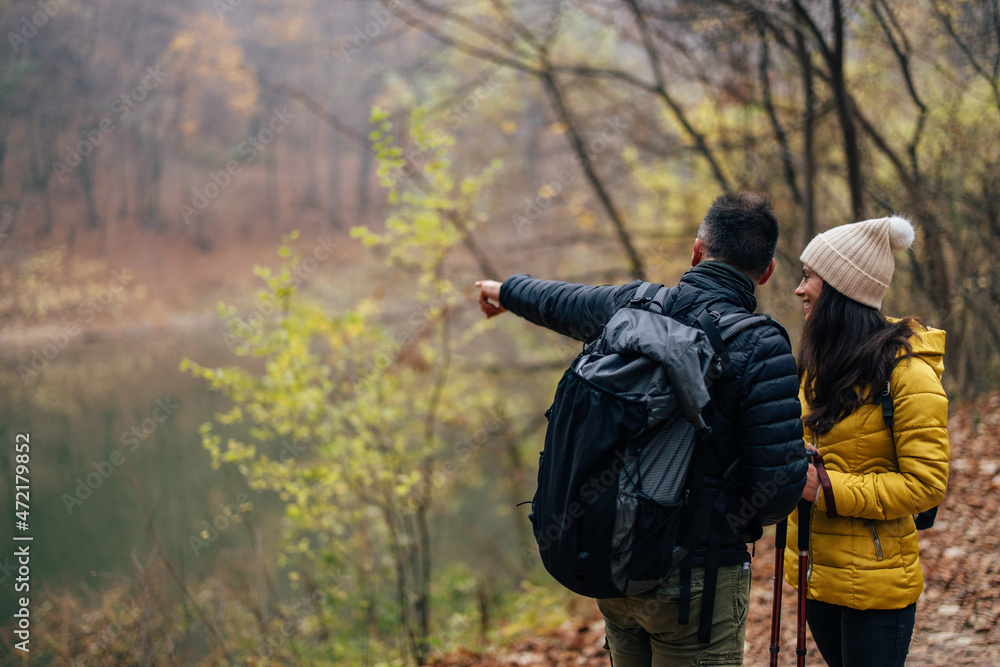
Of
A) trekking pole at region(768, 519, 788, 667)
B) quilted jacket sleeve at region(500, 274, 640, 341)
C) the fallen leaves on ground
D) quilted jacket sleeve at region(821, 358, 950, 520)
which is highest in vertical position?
quilted jacket sleeve at region(500, 274, 640, 341)

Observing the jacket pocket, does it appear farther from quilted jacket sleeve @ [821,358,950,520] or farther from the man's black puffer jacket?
the man's black puffer jacket

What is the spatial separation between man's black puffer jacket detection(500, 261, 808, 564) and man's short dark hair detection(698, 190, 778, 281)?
45 mm

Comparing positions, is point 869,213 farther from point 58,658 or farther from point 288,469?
point 58,658

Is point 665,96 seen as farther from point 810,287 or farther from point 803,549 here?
point 803,549

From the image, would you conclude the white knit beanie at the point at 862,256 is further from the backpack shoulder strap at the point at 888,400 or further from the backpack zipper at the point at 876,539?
the backpack zipper at the point at 876,539

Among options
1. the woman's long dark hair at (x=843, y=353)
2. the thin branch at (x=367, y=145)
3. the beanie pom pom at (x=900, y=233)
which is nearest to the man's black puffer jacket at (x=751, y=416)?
the woman's long dark hair at (x=843, y=353)

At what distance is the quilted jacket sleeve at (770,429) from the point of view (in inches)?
59.7

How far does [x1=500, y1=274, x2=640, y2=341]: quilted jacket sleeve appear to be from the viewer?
1.81m

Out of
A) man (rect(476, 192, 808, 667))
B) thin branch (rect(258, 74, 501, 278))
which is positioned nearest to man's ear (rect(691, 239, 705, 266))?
man (rect(476, 192, 808, 667))

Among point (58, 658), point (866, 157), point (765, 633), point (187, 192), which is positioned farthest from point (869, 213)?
point (187, 192)

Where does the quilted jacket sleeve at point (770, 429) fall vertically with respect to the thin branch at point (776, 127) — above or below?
below

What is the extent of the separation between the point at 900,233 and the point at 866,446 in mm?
658

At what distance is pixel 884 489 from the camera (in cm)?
176

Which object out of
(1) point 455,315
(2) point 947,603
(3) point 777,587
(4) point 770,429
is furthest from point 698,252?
(1) point 455,315
